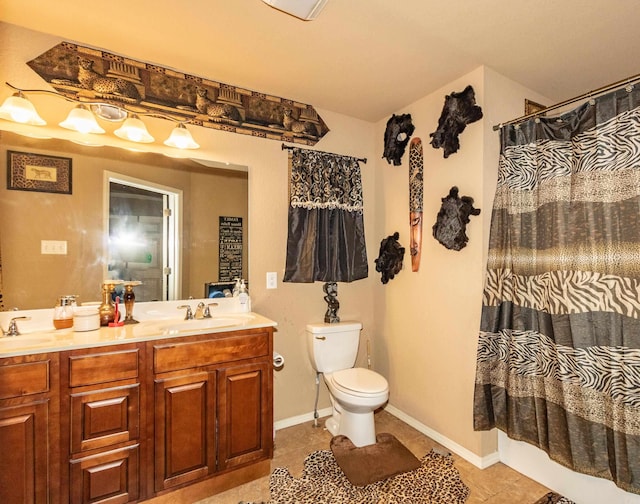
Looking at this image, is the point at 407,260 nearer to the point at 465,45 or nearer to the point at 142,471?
the point at 465,45

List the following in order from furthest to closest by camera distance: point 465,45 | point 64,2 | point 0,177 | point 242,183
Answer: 1. point 242,183
2. point 465,45
3. point 0,177
4. point 64,2

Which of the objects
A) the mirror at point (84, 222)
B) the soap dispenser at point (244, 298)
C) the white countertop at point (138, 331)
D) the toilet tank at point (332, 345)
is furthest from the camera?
the toilet tank at point (332, 345)

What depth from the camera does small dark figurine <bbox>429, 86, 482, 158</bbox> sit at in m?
2.15

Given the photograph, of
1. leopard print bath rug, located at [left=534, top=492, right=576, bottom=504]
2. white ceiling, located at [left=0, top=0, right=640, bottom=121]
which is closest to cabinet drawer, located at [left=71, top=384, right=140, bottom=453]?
white ceiling, located at [left=0, top=0, right=640, bottom=121]

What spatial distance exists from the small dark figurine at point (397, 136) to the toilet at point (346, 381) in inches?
57.5

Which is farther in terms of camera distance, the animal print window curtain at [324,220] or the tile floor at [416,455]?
the animal print window curtain at [324,220]

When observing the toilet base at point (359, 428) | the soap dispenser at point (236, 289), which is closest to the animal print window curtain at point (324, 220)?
the soap dispenser at point (236, 289)

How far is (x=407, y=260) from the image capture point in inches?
106

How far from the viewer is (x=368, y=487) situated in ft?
6.28

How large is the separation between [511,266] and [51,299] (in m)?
2.72

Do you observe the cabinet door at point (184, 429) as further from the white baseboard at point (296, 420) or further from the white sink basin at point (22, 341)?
the white baseboard at point (296, 420)

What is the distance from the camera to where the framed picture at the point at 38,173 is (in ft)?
5.85

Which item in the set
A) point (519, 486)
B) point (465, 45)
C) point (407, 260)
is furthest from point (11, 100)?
point (519, 486)

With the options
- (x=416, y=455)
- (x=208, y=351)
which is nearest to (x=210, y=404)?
(x=208, y=351)
